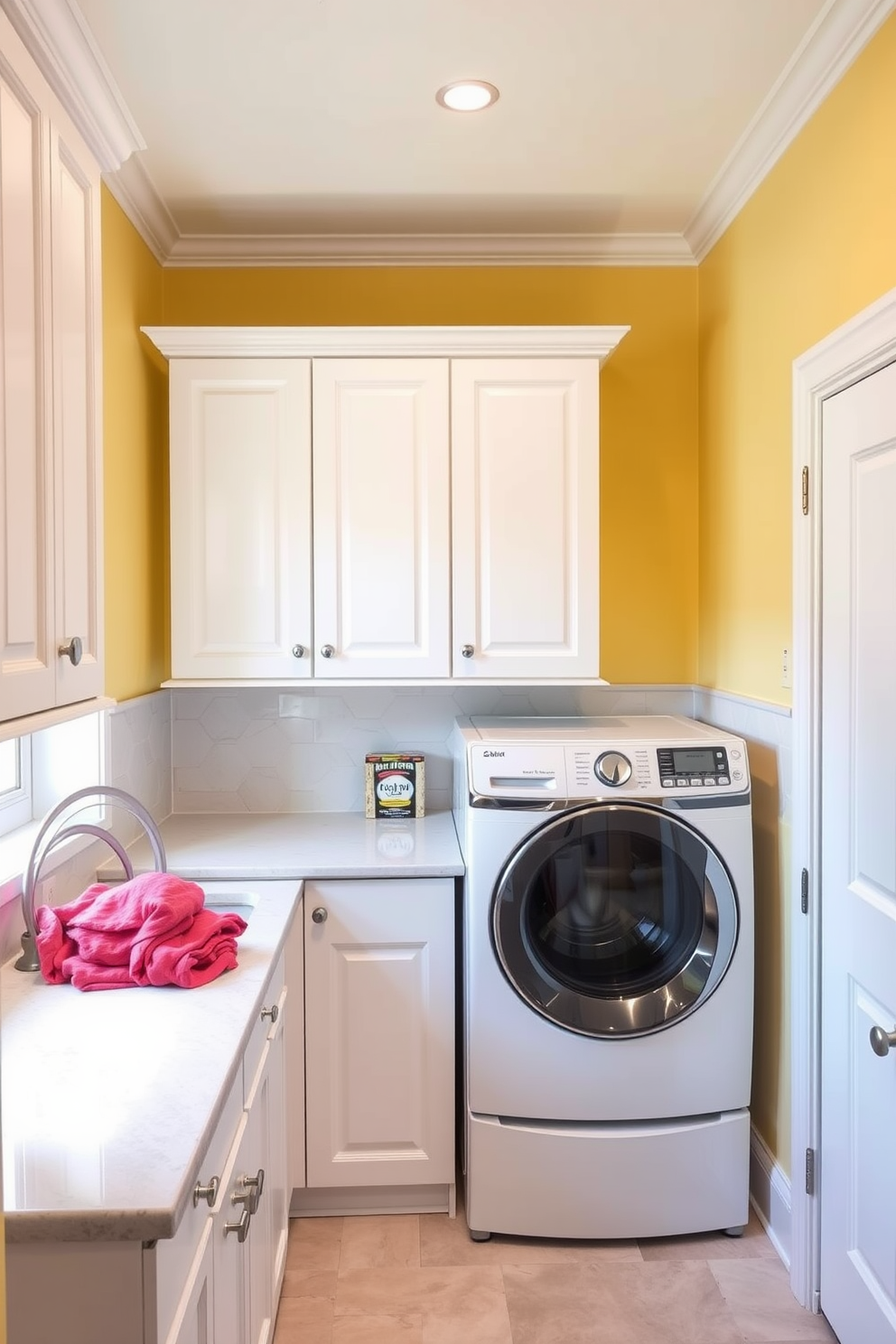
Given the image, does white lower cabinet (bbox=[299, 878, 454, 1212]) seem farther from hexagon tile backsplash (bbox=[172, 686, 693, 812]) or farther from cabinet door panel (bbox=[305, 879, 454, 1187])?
hexagon tile backsplash (bbox=[172, 686, 693, 812])

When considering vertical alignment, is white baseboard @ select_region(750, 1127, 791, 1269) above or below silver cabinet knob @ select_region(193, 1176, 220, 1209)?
below

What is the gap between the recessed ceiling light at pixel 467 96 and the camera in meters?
1.91

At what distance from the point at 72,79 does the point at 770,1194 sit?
2.63 m

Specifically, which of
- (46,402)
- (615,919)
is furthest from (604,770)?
(46,402)

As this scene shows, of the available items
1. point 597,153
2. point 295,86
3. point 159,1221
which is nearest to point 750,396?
point 597,153

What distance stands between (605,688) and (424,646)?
680 millimetres

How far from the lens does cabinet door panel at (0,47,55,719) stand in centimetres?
108

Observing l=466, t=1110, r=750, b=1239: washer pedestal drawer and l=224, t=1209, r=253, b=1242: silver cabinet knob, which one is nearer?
l=224, t=1209, r=253, b=1242: silver cabinet knob

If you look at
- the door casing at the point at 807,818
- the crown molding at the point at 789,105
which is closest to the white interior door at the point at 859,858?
the door casing at the point at 807,818

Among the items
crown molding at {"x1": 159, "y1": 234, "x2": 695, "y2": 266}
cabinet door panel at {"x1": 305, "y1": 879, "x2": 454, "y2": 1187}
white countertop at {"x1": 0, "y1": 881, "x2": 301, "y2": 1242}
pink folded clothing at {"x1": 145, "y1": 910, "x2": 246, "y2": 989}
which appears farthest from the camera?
crown molding at {"x1": 159, "y1": 234, "x2": 695, "y2": 266}

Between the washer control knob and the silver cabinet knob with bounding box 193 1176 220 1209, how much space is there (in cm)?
118

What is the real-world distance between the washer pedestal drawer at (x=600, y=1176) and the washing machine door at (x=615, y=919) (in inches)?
10.8

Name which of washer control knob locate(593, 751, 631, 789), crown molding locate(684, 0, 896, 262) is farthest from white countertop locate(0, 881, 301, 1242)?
crown molding locate(684, 0, 896, 262)

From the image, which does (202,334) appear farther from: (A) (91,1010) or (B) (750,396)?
(A) (91,1010)
